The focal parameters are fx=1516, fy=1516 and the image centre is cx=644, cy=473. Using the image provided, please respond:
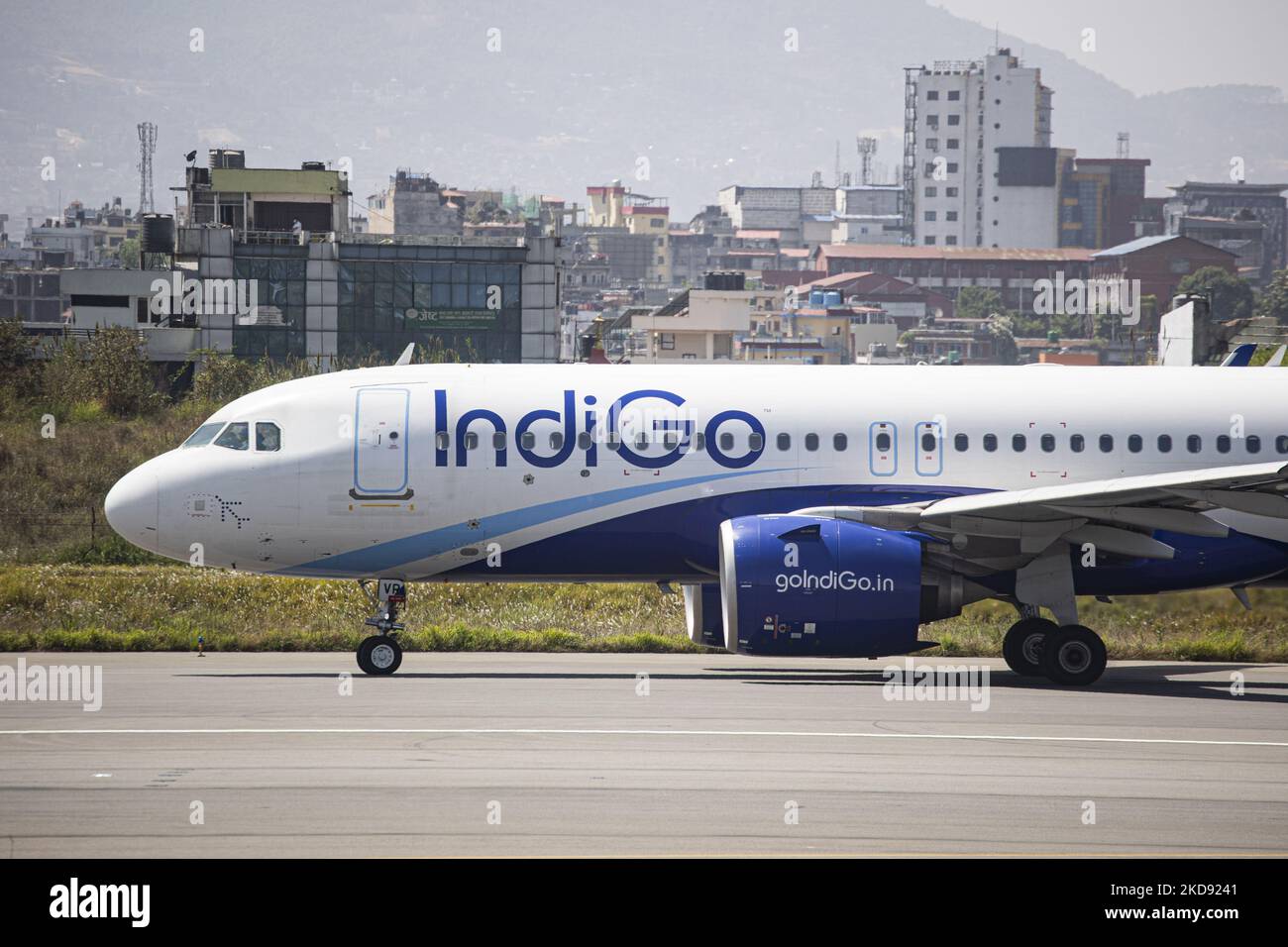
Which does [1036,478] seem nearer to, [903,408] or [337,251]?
[903,408]

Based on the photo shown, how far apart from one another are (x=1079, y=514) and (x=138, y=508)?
41.6ft

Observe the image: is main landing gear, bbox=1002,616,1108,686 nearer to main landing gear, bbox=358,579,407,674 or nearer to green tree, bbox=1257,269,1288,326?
main landing gear, bbox=358,579,407,674

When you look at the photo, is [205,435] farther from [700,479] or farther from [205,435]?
[700,479]

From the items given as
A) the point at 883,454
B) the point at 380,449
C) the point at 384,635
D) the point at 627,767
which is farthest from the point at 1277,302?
the point at 627,767

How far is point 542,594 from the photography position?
28562 mm

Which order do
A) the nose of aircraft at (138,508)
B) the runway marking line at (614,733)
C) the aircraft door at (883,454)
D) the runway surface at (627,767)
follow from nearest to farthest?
1. the runway surface at (627,767)
2. the runway marking line at (614,733)
3. the nose of aircraft at (138,508)
4. the aircraft door at (883,454)

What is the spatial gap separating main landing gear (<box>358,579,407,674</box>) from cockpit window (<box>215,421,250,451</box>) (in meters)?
2.65

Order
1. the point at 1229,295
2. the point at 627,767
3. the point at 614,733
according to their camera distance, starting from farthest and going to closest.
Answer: the point at 1229,295
the point at 614,733
the point at 627,767

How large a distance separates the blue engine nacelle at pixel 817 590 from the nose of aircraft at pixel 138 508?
7.84 m

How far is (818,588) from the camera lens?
19359 mm

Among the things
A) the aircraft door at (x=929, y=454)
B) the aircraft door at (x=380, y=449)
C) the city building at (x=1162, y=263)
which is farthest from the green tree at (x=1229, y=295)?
the aircraft door at (x=380, y=449)

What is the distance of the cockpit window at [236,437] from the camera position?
69.6 ft

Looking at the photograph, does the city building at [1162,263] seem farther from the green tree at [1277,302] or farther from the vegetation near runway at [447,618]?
the vegetation near runway at [447,618]

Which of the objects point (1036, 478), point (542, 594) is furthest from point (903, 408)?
point (542, 594)
